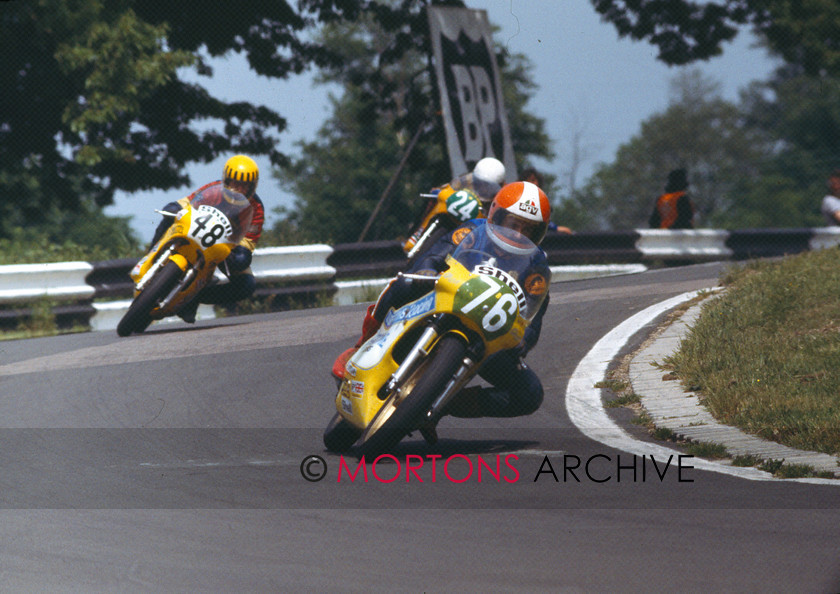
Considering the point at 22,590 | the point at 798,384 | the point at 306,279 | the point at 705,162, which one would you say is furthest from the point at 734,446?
the point at 705,162

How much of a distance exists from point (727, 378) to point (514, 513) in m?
3.49

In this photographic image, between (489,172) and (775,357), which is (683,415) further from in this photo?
(489,172)

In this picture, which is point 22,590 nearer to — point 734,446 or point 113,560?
point 113,560

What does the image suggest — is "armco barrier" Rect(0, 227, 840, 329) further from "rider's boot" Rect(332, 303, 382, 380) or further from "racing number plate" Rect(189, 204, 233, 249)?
"rider's boot" Rect(332, 303, 382, 380)

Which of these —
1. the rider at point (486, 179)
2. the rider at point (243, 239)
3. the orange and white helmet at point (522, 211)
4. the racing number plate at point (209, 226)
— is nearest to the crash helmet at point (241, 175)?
the rider at point (243, 239)

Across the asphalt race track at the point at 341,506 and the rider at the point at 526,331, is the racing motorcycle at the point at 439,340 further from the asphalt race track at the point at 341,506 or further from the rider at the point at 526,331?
the asphalt race track at the point at 341,506

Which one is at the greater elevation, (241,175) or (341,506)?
(341,506)

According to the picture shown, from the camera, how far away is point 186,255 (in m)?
11.8

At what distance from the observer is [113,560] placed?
14.8 ft

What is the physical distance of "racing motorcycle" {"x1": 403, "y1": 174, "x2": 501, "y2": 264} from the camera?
9586 millimetres

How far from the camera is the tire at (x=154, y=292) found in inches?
456

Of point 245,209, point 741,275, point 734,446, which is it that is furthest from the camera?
point 741,275

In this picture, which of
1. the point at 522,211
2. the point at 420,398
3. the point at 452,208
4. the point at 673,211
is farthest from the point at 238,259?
the point at 673,211

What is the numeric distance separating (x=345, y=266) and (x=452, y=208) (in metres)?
7.03
